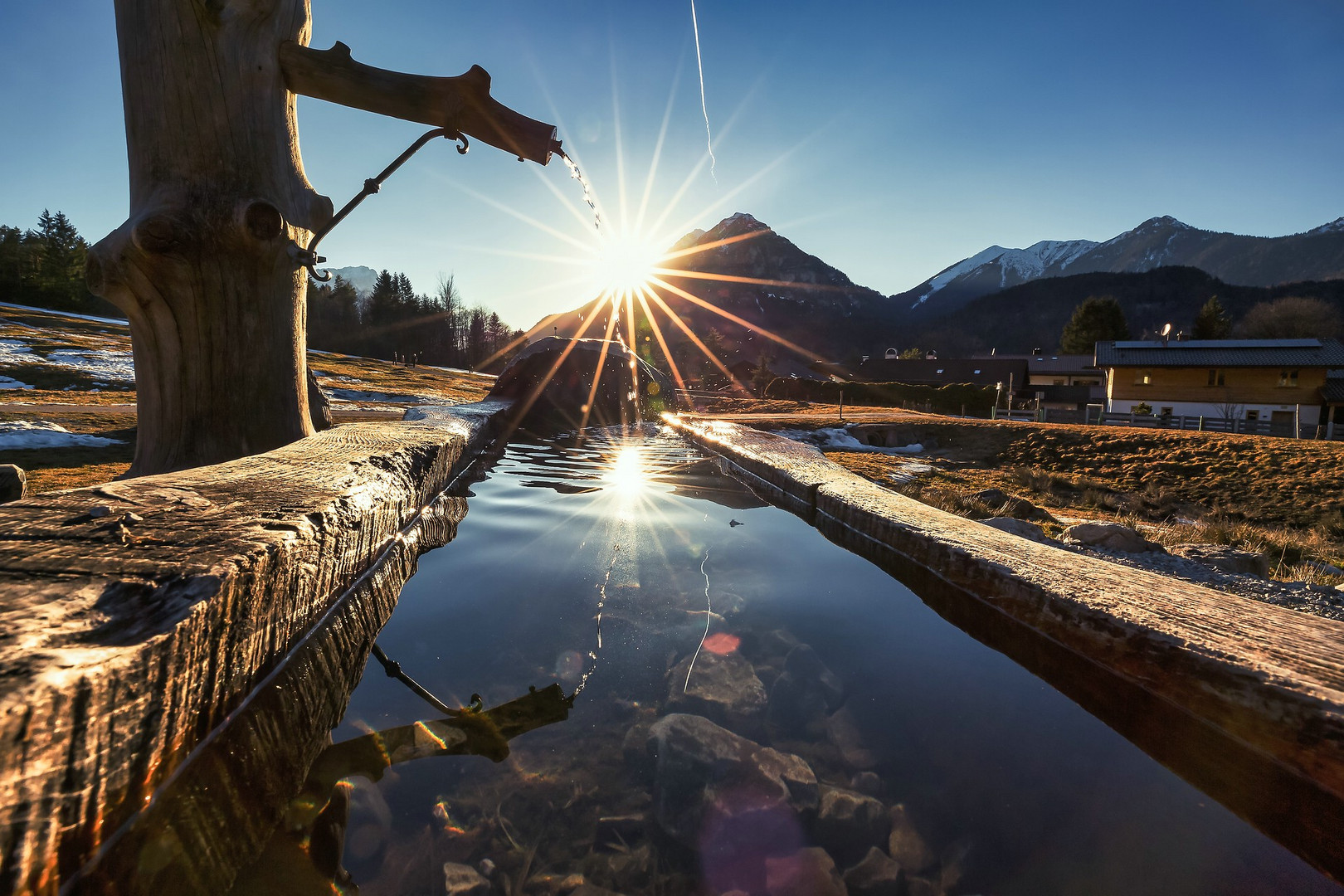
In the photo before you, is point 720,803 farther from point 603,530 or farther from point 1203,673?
point 603,530

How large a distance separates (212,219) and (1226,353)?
1736 inches

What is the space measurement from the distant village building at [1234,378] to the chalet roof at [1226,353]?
3cm

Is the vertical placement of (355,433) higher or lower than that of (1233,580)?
higher

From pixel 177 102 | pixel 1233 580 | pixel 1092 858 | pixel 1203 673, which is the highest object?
pixel 177 102

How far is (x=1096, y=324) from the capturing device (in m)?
68.8

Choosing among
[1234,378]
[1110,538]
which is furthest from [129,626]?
[1234,378]

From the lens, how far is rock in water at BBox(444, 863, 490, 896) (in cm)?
105

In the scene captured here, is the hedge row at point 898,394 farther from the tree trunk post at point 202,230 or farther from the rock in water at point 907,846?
the rock in water at point 907,846

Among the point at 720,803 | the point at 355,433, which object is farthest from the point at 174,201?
the point at 720,803

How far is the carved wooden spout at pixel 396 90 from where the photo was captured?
3549 millimetres

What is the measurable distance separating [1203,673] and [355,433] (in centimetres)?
467

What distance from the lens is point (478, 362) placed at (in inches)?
2729

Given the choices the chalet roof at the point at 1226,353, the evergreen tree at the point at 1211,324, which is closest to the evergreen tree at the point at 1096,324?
the evergreen tree at the point at 1211,324

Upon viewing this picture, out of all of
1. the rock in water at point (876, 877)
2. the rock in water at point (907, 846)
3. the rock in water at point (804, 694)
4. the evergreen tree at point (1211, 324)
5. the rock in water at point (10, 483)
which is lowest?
the rock in water at point (876, 877)
